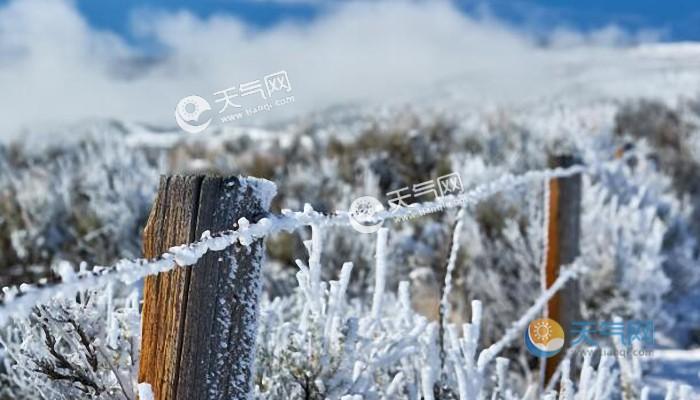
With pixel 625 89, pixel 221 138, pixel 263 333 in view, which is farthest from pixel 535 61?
pixel 263 333

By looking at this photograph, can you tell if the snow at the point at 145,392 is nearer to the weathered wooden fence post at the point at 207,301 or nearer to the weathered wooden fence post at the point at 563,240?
the weathered wooden fence post at the point at 207,301

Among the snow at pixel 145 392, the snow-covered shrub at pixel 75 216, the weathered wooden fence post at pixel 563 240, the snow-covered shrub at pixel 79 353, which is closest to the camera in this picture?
the snow at pixel 145 392

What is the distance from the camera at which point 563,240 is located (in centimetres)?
382

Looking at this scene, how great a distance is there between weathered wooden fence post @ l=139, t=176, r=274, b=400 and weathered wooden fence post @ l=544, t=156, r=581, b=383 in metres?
2.59

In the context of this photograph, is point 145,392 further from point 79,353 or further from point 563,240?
point 563,240

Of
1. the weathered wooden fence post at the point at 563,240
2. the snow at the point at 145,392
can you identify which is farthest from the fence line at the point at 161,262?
the weathered wooden fence post at the point at 563,240

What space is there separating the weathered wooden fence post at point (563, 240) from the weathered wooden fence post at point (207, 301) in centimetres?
259

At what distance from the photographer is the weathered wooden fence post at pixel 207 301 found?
1337 millimetres

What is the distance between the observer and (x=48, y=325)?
1694 mm

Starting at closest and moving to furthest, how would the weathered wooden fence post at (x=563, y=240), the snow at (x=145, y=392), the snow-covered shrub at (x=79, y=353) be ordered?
the snow at (x=145, y=392) → the snow-covered shrub at (x=79, y=353) → the weathered wooden fence post at (x=563, y=240)

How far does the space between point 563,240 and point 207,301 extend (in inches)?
110

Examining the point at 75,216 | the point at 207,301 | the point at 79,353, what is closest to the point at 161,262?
the point at 207,301

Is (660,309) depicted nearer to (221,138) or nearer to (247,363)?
(247,363)

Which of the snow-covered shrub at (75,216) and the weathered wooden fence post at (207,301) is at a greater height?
the snow-covered shrub at (75,216)
